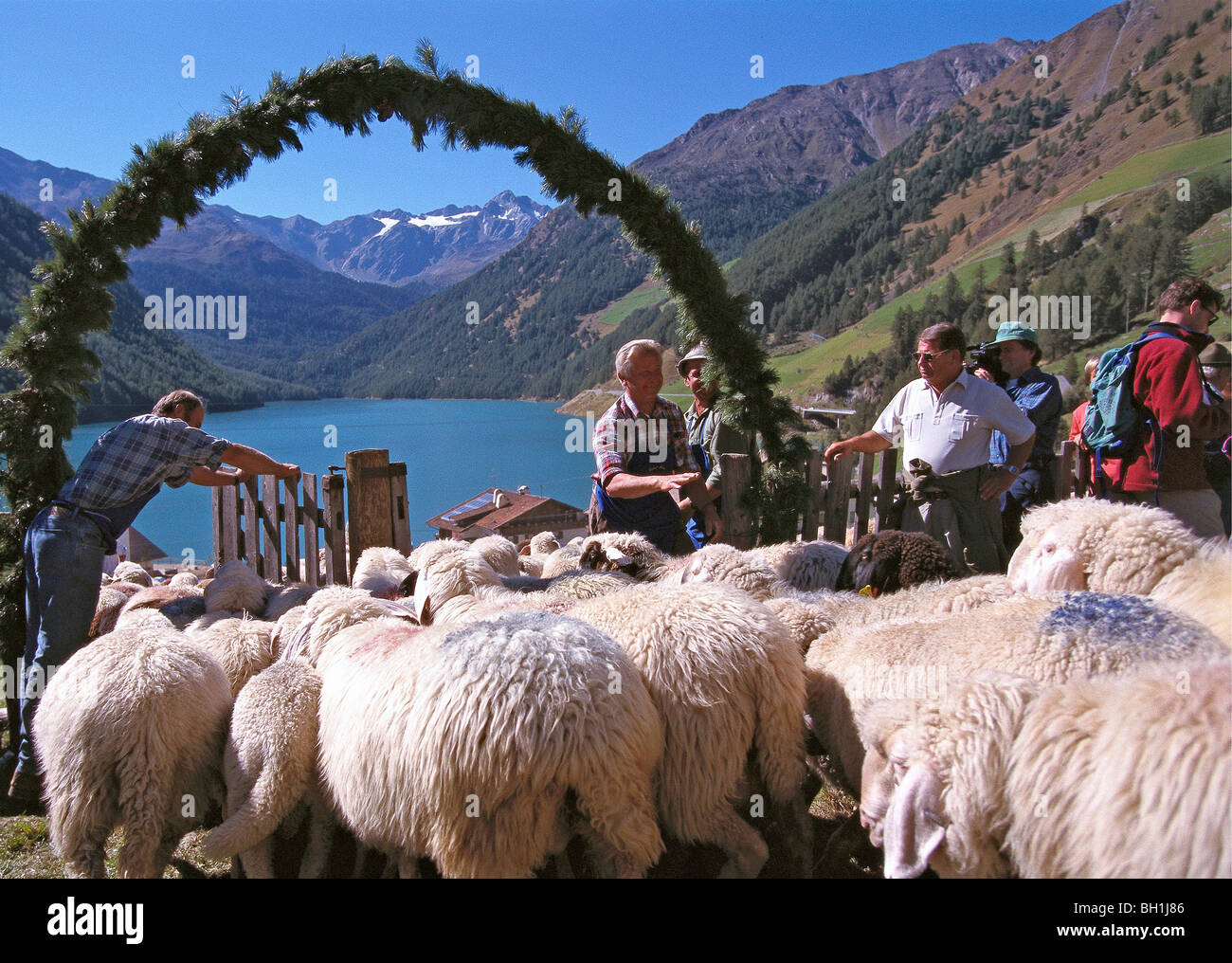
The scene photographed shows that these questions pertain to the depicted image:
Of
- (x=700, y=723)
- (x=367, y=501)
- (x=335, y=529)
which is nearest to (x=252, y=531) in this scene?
(x=335, y=529)

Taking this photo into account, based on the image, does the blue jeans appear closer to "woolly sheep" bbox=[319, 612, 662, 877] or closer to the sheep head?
"woolly sheep" bbox=[319, 612, 662, 877]

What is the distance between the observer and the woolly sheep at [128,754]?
3006mm

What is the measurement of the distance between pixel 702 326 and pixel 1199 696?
4014 millimetres

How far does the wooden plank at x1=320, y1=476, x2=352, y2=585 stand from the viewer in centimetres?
662

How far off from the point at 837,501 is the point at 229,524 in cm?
659

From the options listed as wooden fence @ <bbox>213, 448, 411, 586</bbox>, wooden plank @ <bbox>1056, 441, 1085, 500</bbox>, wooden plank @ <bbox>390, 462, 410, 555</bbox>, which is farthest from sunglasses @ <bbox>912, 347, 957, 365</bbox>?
wooden plank @ <bbox>1056, 441, 1085, 500</bbox>

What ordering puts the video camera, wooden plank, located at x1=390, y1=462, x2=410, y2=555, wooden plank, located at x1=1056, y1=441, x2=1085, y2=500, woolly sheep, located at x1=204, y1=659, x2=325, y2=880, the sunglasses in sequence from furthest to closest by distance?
wooden plank, located at x1=1056, y1=441, x2=1085, y2=500 < wooden plank, located at x1=390, y1=462, x2=410, y2=555 < the video camera < the sunglasses < woolly sheep, located at x1=204, y1=659, x2=325, y2=880

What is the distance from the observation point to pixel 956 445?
15.4ft

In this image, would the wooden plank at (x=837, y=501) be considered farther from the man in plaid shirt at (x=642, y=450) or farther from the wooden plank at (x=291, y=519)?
the wooden plank at (x=291, y=519)

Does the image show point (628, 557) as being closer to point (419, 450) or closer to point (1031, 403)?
point (1031, 403)

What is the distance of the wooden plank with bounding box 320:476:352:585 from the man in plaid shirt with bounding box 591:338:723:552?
2795 mm
